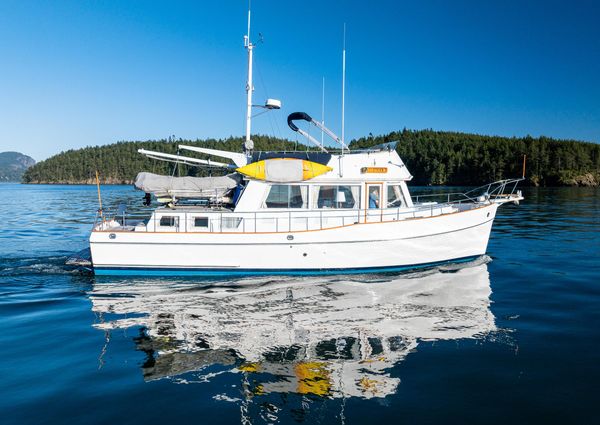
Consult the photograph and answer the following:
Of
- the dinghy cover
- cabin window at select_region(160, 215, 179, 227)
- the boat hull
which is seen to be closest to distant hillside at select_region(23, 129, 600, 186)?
the dinghy cover

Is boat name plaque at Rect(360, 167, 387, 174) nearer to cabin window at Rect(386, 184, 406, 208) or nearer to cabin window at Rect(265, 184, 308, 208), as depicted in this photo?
cabin window at Rect(386, 184, 406, 208)

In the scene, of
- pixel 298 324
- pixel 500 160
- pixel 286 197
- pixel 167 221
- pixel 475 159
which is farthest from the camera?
pixel 475 159

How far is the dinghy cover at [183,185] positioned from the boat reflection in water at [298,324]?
9.44ft

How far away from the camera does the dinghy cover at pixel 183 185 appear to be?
13.6 m

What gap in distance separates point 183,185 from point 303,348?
25.7 ft

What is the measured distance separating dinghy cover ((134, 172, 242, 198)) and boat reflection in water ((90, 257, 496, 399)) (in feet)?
9.44

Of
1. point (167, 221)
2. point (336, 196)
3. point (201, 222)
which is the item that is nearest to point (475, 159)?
point (336, 196)

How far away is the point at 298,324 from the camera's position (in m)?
9.10

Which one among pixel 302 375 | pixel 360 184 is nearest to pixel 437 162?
pixel 360 184

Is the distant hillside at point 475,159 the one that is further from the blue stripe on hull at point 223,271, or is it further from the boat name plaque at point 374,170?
the boat name plaque at point 374,170

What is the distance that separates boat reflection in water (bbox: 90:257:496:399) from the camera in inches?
269

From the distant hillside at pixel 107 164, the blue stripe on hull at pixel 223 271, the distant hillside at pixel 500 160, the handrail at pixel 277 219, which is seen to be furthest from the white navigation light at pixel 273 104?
the distant hillside at pixel 107 164

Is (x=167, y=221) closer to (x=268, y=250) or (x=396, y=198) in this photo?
(x=268, y=250)

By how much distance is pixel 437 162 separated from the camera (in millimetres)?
109312
